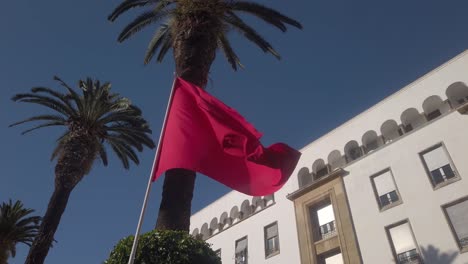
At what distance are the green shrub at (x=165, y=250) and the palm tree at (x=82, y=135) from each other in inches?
465

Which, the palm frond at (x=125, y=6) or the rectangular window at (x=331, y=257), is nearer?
the palm frond at (x=125, y=6)

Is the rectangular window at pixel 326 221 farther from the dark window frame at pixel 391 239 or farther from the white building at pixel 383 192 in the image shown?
the dark window frame at pixel 391 239

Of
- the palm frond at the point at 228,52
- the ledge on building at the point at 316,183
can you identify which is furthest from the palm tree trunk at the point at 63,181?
the ledge on building at the point at 316,183

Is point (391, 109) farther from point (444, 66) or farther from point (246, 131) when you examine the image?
point (246, 131)

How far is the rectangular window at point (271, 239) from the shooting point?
26.6 metres

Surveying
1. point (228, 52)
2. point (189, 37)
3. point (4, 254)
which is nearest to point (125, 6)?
point (228, 52)

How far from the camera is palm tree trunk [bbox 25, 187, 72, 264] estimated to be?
15.9 m

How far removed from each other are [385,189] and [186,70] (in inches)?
622

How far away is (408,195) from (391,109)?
19.8ft

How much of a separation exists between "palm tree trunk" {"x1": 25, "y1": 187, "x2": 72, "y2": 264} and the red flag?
38.8ft

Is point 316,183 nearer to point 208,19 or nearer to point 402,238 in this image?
point 402,238

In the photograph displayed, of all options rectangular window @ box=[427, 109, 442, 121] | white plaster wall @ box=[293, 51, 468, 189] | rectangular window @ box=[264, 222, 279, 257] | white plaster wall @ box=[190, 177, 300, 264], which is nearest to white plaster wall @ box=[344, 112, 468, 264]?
rectangular window @ box=[427, 109, 442, 121]

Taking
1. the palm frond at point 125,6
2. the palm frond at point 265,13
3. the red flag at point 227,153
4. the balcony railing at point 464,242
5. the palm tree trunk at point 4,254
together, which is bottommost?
the red flag at point 227,153

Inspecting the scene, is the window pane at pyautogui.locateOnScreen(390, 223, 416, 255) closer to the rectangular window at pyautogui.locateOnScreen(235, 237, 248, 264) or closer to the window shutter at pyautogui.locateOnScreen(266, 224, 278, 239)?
the window shutter at pyautogui.locateOnScreen(266, 224, 278, 239)
